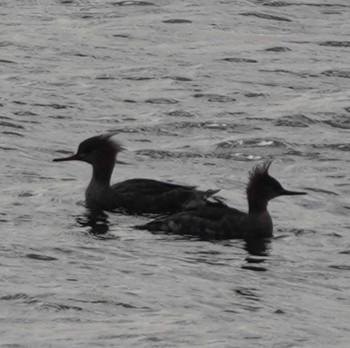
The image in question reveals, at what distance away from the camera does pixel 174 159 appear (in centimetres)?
2509

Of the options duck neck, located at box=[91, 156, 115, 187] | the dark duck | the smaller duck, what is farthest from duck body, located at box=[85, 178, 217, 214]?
the smaller duck

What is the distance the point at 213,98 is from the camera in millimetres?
29266

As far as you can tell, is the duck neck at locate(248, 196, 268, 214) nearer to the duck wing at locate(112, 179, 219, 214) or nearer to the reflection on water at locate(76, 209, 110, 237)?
the duck wing at locate(112, 179, 219, 214)

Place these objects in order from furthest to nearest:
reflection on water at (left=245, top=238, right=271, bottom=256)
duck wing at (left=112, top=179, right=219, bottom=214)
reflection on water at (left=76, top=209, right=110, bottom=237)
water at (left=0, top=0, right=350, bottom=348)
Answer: duck wing at (left=112, top=179, right=219, bottom=214) → reflection on water at (left=76, top=209, right=110, bottom=237) → reflection on water at (left=245, top=238, right=271, bottom=256) → water at (left=0, top=0, right=350, bottom=348)

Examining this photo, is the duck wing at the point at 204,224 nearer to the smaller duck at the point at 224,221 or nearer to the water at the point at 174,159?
the smaller duck at the point at 224,221

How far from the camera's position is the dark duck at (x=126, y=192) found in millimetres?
21734

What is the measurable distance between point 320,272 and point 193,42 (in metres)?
15.0

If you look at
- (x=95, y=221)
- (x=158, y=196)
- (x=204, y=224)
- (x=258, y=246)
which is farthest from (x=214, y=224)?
(x=95, y=221)

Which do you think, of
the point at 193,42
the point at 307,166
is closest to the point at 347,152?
A: the point at 307,166

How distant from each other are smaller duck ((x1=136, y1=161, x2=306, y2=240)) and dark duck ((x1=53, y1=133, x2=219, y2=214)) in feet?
1.63

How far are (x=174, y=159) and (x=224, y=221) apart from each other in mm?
4691

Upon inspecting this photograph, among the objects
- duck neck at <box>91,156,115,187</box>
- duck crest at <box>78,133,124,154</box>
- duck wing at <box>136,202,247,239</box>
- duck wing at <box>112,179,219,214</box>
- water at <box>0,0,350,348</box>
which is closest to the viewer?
water at <box>0,0,350,348</box>

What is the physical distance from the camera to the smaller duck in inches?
804

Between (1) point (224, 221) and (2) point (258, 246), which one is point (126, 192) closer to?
(1) point (224, 221)
